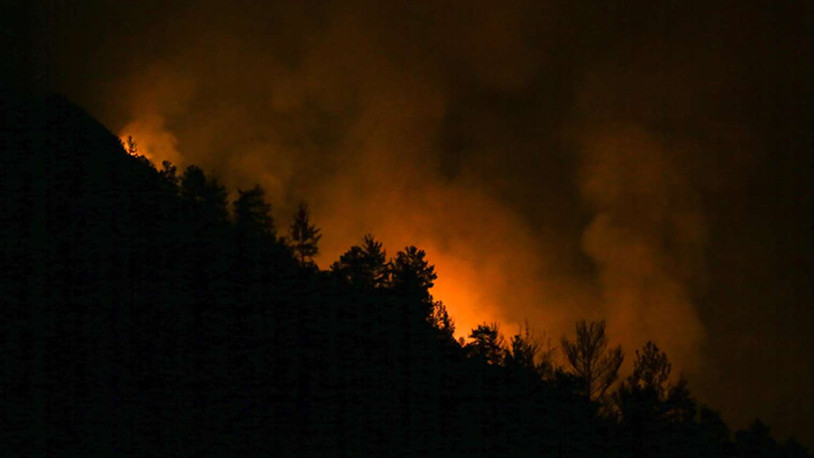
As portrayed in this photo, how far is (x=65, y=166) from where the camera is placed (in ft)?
197

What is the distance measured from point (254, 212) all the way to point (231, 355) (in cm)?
3094

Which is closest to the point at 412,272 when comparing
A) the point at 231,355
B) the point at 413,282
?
the point at 413,282

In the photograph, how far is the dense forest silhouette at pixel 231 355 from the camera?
3347 centimetres

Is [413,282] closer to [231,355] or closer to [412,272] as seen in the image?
[412,272]

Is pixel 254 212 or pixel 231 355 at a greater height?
pixel 254 212

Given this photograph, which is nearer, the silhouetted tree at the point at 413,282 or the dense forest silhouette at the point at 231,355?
the dense forest silhouette at the point at 231,355

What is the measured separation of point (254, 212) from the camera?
230ft

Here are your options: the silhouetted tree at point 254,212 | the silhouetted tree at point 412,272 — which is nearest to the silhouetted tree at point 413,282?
the silhouetted tree at point 412,272

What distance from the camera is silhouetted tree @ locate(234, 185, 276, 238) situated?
68.2m

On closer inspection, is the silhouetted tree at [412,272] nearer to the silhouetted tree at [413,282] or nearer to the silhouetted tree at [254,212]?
the silhouetted tree at [413,282]

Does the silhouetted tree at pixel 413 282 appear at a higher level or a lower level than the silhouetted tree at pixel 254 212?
lower

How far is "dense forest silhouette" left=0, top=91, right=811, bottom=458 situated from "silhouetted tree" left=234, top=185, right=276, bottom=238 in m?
2.75

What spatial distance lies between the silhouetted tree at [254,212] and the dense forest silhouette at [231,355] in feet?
9.03

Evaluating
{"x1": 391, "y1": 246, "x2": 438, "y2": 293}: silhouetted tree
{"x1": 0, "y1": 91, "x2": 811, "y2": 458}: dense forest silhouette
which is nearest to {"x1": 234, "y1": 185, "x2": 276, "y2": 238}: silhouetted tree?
{"x1": 0, "y1": 91, "x2": 811, "y2": 458}: dense forest silhouette
